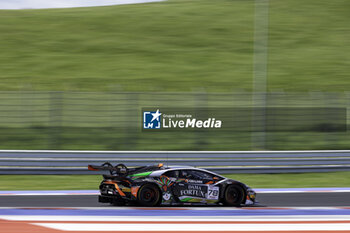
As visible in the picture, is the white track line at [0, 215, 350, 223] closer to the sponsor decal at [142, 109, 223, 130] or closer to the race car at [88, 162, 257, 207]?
the race car at [88, 162, 257, 207]

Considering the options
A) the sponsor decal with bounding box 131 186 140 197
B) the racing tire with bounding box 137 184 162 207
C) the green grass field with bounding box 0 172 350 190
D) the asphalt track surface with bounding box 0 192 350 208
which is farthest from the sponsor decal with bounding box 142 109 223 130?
the sponsor decal with bounding box 131 186 140 197

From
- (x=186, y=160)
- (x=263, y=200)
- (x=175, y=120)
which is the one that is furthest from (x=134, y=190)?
(x=175, y=120)

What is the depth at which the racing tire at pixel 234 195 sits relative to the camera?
1070 centimetres

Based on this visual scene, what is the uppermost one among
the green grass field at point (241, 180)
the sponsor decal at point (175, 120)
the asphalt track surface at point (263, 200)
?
the sponsor decal at point (175, 120)

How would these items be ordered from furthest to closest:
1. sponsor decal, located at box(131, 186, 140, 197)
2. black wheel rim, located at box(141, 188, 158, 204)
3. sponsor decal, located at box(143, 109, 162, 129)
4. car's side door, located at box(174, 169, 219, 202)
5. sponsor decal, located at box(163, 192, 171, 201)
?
sponsor decal, located at box(143, 109, 162, 129) < car's side door, located at box(174, 169, 219, 202) < sponsor decal, located at box(163, 192, 171, 201) < black wheel rim, located at box(141, 188, 158, 204) < sponsor decal, located at box(131, 186, 140, 197)

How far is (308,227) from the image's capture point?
879cm

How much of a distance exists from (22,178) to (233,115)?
7.90 meters

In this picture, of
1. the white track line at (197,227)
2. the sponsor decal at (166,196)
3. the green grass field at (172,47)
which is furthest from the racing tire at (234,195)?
the green grass field at (172,47)

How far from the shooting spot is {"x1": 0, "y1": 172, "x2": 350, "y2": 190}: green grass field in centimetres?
1382

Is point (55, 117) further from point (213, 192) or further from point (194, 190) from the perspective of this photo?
point (213, 192)

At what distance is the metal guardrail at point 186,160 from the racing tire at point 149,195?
15.5 ft

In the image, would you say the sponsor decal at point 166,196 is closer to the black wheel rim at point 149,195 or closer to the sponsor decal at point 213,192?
the black wheel rim at point 149,195

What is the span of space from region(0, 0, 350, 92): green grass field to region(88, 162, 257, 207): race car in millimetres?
14305

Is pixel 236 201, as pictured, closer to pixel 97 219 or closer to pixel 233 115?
pixel 97 219
